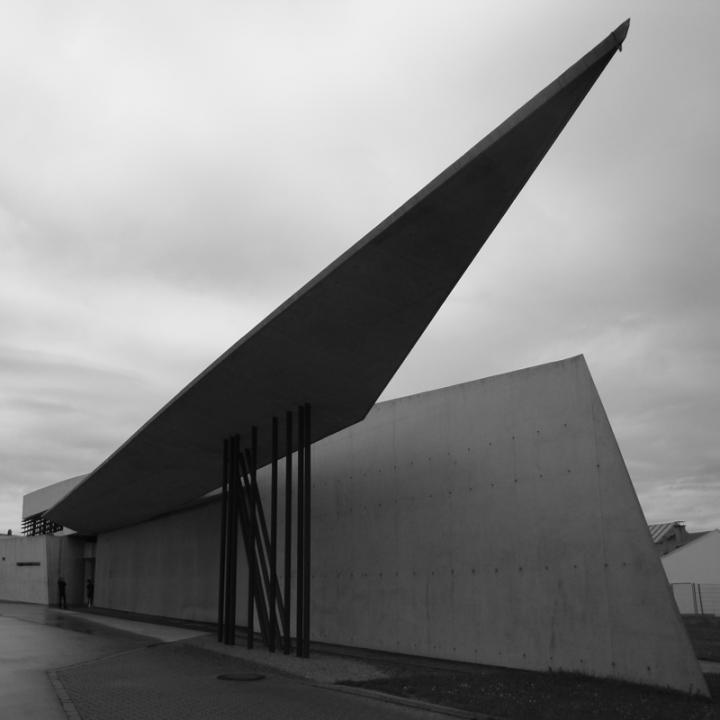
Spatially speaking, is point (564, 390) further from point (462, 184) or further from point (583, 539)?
point (462, 184)

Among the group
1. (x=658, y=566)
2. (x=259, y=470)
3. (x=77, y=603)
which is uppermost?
(x=259, y=470)

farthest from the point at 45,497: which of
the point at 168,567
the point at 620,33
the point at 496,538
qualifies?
the point at 620,33

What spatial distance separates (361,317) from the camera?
35.1ft

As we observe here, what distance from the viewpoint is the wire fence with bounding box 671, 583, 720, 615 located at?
86.1ft

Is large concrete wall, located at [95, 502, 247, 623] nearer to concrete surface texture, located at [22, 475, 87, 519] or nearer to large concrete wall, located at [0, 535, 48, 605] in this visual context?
large concrete wall, located at [0, 535, 48, 605]

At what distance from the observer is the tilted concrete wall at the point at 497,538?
452 inches

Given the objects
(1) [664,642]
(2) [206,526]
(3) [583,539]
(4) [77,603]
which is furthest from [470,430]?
(4) [77,603]

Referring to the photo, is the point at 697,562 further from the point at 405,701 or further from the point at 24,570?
the point at 24,570

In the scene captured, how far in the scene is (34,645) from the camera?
16.4 metres

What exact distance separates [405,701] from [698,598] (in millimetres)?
20348

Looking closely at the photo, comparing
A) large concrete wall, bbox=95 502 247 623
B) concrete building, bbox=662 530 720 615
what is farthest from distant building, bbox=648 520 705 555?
large concrete wall, bbox=95 502 247 623

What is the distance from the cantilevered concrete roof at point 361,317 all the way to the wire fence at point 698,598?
1644 cm

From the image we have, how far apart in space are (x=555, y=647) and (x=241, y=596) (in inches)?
406

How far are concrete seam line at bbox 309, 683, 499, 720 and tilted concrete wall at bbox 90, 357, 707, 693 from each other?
11.4 ft
